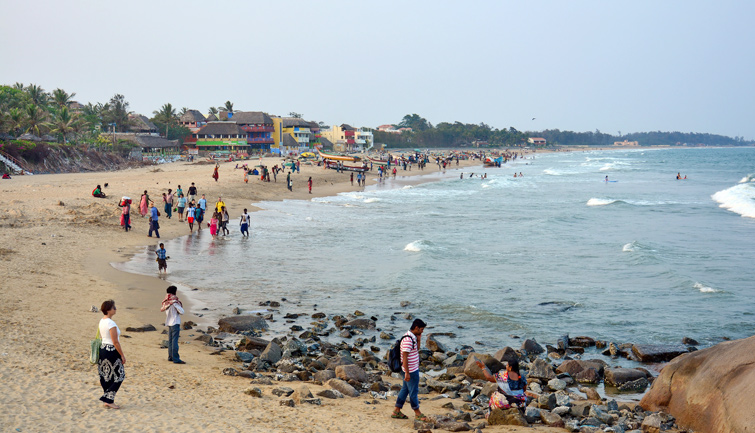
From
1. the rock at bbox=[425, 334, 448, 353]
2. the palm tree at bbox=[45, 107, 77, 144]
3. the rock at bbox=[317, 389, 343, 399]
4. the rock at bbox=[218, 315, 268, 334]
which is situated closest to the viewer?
the rock at bbox=[317, 389, 343, 399]

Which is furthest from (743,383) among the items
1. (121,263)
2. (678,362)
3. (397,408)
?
(121,263)

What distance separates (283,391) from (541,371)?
5.07m

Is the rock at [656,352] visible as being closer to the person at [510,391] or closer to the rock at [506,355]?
the rock at [506,355]

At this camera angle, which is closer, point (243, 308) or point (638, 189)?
point (243, 308)

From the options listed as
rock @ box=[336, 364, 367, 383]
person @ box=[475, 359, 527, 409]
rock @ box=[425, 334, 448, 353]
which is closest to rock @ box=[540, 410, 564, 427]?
person @ box=[475, 359, 527, 409]

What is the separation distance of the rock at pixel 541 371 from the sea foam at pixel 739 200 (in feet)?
101

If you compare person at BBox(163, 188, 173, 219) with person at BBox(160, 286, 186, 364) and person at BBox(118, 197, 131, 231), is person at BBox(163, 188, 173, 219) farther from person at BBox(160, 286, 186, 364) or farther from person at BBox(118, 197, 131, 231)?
person at BBox(160, 286, 186, 364)

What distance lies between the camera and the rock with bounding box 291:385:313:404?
8.76 metres

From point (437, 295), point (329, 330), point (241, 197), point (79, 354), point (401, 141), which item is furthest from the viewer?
point (401, 141)

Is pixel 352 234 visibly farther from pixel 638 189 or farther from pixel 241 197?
pixel 638 189

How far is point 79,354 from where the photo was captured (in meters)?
9.65

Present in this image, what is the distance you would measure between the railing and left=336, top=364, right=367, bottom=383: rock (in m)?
42.9

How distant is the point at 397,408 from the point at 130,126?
86987 millimetres

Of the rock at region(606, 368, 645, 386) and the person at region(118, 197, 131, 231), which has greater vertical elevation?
the person at region(118, 197, 131, 231)
